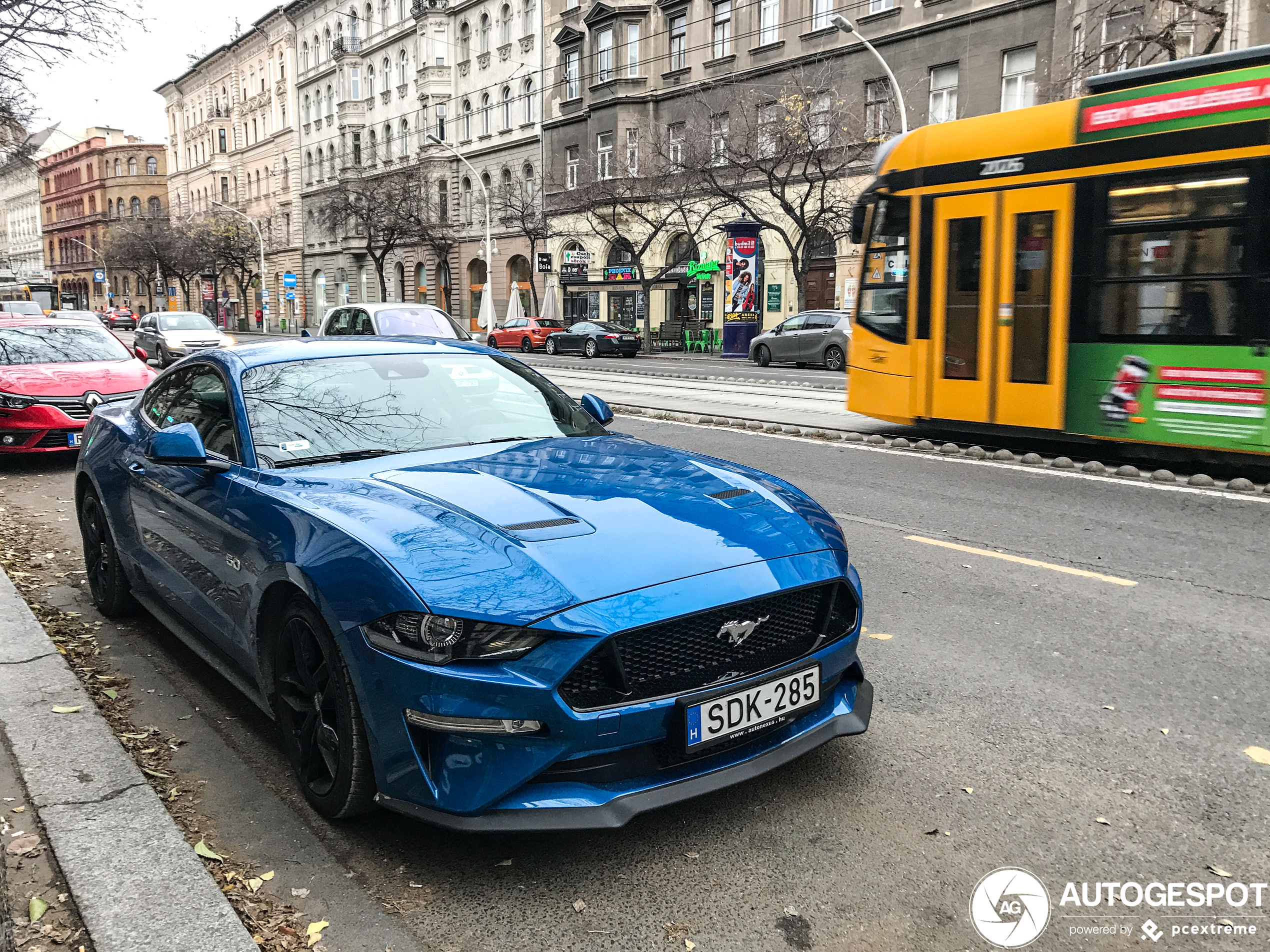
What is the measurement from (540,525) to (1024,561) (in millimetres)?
4132

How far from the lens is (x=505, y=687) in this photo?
2.72 metres

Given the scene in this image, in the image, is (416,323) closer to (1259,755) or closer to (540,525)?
(540,525)

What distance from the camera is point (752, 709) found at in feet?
9.92

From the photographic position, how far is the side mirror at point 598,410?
198 inches

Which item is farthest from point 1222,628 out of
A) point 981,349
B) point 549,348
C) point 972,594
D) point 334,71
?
point 334,71

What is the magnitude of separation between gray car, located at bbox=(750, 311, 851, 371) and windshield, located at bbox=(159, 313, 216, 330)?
15.2 metres

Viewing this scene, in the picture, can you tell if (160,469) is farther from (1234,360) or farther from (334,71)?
(334,71)

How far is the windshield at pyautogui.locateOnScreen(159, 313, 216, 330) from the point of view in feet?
91.2

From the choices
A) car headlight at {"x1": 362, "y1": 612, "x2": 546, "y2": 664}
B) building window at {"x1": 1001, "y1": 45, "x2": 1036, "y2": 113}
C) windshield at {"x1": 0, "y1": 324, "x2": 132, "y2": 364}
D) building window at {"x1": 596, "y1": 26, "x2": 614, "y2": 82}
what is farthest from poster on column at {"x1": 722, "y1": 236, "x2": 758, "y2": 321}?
car headlight at {"x1": 362, "y1": 612, "x2": 546, "y2": 664}

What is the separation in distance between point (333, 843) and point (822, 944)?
1.54 metres

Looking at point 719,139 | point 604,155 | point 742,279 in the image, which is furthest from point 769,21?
point 742,279

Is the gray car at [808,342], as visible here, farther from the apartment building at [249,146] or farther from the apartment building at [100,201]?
the apartment building at [100,201]

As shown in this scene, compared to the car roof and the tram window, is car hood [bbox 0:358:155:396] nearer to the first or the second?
the car roof

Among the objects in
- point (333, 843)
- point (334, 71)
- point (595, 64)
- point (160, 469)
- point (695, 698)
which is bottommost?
point (333, 843)
